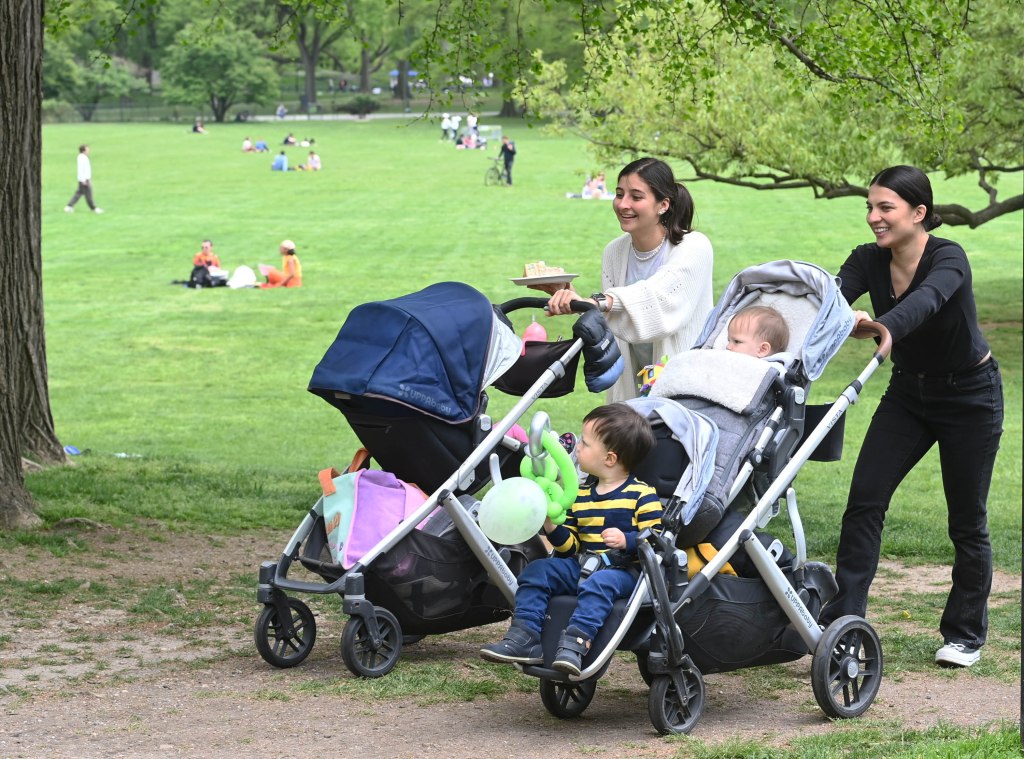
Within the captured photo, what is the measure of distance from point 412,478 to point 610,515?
1090 mm

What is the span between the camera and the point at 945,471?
6086mm

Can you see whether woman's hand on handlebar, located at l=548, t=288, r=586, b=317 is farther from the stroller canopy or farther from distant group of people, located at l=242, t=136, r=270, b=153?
distant group of people, located at l=242, t=136, r=270, b=153

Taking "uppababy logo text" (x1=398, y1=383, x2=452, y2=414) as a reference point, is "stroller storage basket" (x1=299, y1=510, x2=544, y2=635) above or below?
below

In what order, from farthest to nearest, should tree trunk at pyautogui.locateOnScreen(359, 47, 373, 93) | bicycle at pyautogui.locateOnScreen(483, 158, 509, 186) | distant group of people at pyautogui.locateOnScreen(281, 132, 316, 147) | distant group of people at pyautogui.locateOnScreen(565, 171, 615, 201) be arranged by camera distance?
1. tree trunk at pyautogui.locateOnScreen(359, 47, 373, 93)
2. distant group of people at pyautogui.locateOnScreen(281, 132, 316, 147)
3. bicycle at pyautogui.locateOnScreen(483, 158, 509, 186)
4. distant group of people at pyautogui.locateOnScreen(565, 171, 615, 201)

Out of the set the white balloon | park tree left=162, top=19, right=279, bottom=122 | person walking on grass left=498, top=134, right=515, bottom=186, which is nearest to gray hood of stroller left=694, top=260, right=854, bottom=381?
the white balloon

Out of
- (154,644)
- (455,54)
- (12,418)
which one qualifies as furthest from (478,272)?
(154,644)

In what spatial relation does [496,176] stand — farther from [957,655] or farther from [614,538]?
[614,538]

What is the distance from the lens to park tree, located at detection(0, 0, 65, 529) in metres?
8.30

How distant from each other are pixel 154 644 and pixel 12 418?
8.04 feet

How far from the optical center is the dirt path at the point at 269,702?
496 centimetres

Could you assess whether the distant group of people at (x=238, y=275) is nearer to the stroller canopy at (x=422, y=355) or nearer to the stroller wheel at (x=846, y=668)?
the stroller canopy at (x=422, y=355)

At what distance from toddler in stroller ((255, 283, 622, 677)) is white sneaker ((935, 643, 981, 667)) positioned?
1831 mm

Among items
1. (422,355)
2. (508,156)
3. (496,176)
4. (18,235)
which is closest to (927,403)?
(422,355)

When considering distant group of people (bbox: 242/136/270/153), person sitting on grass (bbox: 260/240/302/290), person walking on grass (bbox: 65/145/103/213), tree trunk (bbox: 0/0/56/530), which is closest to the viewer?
tree trunk (bbox: 0/0/56/530)
